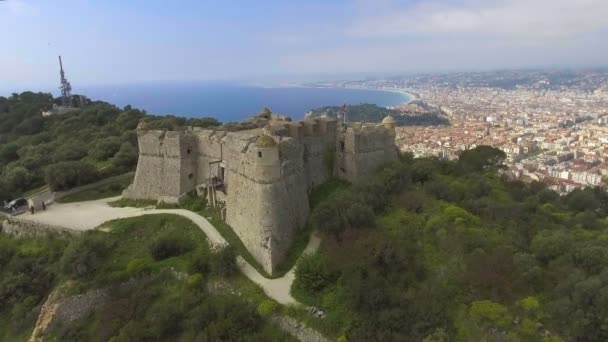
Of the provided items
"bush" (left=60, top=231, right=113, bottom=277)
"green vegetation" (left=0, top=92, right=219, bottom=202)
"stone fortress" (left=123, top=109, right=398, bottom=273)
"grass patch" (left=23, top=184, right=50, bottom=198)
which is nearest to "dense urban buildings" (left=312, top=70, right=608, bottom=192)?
"stone fortress" (left=123, top=109, right=398, bottom=273)

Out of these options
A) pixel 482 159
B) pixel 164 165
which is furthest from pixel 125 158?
pixel 482 159

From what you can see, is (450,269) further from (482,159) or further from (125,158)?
(125,158)

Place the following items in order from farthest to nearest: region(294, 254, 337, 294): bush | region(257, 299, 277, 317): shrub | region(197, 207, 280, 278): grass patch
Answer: region(197, 207, 280, 278): grass patch, region(294, 254, 337, 294): bush, region(257, 299, 277, 317): shrub

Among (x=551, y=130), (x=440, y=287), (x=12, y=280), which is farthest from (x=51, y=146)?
(x=551, y=130)

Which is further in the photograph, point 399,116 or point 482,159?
point 399,116

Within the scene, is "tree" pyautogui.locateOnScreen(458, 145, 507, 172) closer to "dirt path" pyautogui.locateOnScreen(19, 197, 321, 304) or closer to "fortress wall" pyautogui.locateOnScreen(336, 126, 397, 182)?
"fortress wall" pyautogui.locateOnScreen(336, 126, 397, 182)

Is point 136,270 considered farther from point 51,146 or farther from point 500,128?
point 500,128

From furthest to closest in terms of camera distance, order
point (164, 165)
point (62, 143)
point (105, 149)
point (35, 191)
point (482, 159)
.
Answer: point (62, 143)
point (105, 149)
point (482, 159)
point (35, 191)
point (164, 165)
